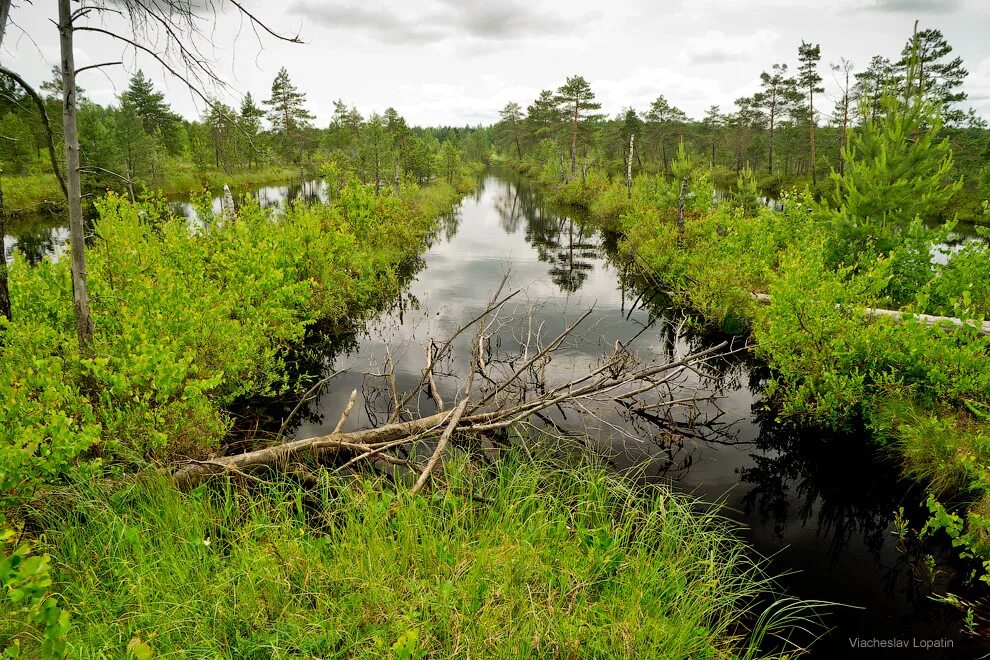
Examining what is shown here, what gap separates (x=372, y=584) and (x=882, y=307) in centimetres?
1263

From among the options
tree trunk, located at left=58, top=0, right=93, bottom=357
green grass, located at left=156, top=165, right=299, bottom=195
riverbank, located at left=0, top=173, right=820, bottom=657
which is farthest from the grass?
green grass, located at left=156, top=165, right=299, bottom=195

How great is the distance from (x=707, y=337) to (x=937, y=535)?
311 inches

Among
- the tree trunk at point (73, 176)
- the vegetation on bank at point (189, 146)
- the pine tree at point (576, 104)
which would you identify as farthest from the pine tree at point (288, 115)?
the tree trunk at point (73, 176)

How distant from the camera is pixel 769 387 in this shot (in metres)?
9.50

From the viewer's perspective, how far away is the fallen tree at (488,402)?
256 inches

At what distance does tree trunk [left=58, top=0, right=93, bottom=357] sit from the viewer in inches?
196

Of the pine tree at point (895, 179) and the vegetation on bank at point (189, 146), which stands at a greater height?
the vegetation on bank at point (189, 146)

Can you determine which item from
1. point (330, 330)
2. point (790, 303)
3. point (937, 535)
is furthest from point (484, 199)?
point (937, 535)

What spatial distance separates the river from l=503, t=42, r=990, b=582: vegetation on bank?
1.94ft

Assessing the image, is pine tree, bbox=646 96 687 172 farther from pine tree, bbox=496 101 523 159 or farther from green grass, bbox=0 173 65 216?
green grass, bbox=0 173 65 216

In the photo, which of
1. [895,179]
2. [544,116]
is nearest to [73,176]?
[895,179]

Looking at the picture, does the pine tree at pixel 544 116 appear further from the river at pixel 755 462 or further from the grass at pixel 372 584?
the grass at pixel 372 584

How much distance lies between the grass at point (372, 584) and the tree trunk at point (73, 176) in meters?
1.86

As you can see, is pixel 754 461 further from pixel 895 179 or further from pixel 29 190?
pixel 29 190
